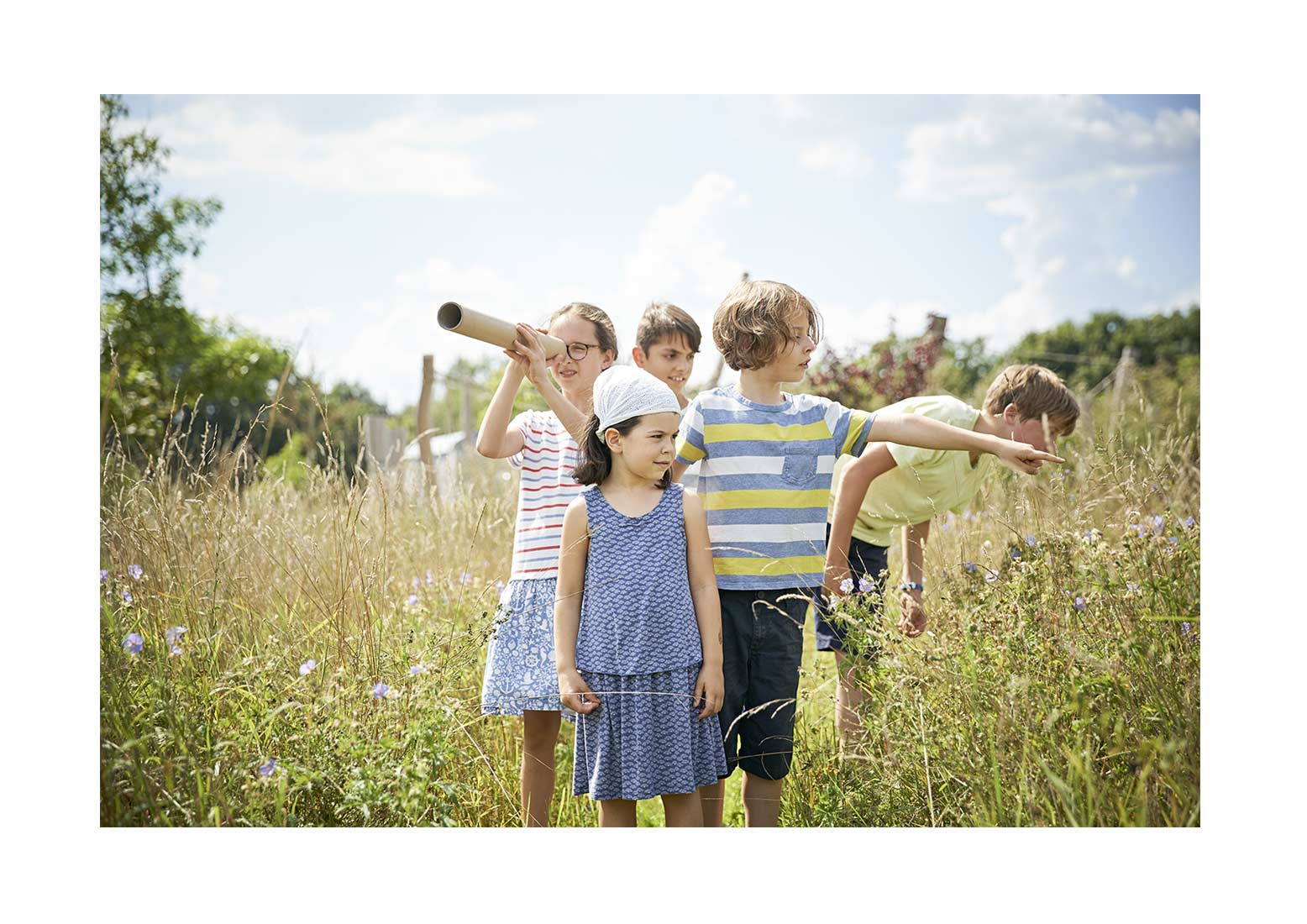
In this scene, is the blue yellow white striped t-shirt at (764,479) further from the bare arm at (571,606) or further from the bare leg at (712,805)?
the bare leg at (712,805)

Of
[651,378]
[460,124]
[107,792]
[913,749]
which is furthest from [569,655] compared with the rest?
[460,124]

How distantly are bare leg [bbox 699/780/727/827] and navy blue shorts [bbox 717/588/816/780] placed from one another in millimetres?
63

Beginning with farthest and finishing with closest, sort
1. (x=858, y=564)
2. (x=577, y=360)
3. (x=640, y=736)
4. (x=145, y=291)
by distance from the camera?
(x=145, y=291) < (x=858, y=564) < (x=577, y=360) < (x=640, y=736)

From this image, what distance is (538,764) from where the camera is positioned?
261 cm

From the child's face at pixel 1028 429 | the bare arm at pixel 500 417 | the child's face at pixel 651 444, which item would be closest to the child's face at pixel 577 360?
the bare arm at pixel 500 417

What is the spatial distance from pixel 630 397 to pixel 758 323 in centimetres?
46

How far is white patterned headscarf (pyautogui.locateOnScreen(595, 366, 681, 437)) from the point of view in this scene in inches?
90.0

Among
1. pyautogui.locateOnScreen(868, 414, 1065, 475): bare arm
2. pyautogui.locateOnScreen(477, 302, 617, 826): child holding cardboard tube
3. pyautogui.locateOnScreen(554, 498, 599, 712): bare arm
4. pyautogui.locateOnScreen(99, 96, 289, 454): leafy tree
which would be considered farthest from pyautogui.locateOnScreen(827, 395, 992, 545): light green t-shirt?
pyautogui.locateOnScreen(99, 96, 289, 454): leafy tree

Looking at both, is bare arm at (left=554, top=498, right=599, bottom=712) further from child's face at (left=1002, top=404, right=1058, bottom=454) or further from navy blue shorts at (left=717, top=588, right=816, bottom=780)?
child's face at (left=1002, top=404, right=1058, bottom=454)

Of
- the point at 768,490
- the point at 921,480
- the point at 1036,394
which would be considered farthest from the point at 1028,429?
the point at 768,490

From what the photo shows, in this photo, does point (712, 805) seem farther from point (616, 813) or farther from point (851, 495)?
point (851, 495)

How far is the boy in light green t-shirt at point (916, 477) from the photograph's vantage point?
2916 millimetres

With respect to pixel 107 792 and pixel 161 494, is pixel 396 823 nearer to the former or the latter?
pixel 107 792
